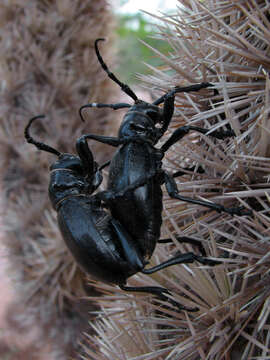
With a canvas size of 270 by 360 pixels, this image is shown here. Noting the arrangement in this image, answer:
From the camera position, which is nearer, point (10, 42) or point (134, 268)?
point (134, 268)

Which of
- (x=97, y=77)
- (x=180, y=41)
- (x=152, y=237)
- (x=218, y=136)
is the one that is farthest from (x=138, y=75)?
(x=97, y=77)

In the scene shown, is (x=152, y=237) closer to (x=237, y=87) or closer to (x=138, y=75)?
(x=237, y=87)

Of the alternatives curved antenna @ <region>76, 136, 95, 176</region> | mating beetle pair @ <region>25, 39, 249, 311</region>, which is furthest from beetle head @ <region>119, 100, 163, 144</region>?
curved antenna @ <region>76, 136, 95, 176</region>

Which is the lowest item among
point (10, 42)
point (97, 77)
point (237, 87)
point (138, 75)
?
point (237, 87)

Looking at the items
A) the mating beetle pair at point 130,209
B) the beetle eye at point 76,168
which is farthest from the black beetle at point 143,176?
the beetle eye at point 76,168

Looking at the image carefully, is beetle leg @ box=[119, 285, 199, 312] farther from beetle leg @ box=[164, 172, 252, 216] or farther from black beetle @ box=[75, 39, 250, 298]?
beetle leg @ box=[164, 172, 252, 216]

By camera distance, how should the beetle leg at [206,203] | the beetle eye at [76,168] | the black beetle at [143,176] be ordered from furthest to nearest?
the beetle eye at [76,168] < the black beetle at [143,176] < the beetle leg at [206,203]

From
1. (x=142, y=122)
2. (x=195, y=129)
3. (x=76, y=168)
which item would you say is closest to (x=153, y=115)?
(x=142, y=122)

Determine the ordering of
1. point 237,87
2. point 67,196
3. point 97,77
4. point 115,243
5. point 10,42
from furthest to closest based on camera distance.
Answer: point 97,77 < point 10,42 < point 67,196 < point 115,243 < point 237,87

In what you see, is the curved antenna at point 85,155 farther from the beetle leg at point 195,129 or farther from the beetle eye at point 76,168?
the beetle leg at point 195,129
